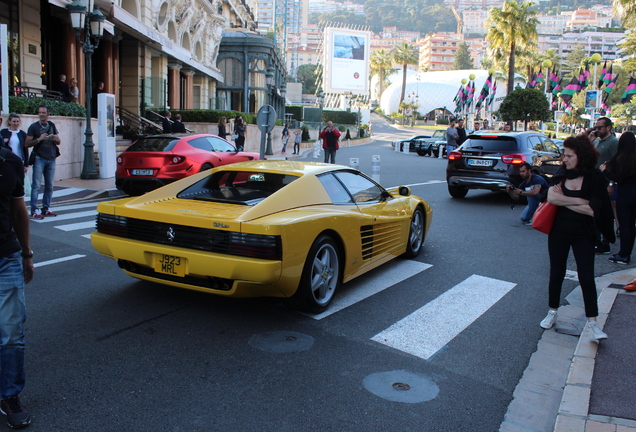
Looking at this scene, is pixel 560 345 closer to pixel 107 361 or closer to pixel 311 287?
pixel 311 287

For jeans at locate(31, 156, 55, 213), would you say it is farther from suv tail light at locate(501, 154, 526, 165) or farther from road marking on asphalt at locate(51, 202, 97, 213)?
suv tail light at locate(501, 154, 526, 165)

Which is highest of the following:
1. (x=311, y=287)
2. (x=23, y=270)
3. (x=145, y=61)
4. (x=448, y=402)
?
(x=145, y=61)

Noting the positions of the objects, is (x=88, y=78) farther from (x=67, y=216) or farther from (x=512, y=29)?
(x=512, y=29)

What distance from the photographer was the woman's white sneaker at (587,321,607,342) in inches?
179

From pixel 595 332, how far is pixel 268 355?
101 inches

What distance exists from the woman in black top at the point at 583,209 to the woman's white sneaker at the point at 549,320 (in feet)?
1.22

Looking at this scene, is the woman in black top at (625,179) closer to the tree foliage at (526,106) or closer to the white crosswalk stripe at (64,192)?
the white crosswalk stripe at (64,192)

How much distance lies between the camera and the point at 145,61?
28.6m

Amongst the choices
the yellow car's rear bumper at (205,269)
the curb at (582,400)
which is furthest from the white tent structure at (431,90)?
the curb at (582,400)

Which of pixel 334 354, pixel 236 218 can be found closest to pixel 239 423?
pixel 334 354

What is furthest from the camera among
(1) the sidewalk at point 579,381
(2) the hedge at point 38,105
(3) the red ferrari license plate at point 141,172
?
(2) the hedge at point 38,105

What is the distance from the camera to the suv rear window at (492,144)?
12531mm

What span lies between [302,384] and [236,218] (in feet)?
4.84

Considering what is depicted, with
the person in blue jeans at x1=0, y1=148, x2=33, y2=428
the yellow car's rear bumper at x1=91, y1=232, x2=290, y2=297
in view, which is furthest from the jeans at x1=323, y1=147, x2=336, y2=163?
the person in blue jeans at x1=0, y1=148, x2=33, y2=428
